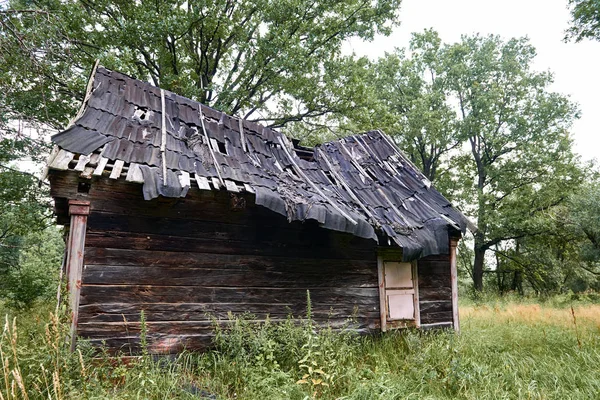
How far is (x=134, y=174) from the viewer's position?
452 cm

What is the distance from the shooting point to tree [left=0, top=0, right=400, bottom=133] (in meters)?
10.8

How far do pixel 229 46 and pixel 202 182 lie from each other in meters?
11.0

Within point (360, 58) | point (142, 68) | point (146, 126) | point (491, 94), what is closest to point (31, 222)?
point (142, 68)

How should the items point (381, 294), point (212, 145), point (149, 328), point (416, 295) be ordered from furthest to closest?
1. point (416, 295)
2. point (381, 294)
3. point (212, 145)
4. point (149, 328)

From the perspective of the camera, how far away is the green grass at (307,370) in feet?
12.2

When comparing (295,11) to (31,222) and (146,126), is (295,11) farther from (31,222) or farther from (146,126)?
(31,222)

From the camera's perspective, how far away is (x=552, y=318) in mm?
10422

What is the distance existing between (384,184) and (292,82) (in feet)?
22.3

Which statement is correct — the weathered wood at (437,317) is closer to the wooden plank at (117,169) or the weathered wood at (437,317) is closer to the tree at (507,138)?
the wooden plank at (117,169)

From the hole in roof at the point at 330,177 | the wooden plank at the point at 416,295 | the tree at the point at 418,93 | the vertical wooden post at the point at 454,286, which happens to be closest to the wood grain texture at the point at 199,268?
the wooden plank at the point at 416,295

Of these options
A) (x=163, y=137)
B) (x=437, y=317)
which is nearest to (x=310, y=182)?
(x=163, y=137)

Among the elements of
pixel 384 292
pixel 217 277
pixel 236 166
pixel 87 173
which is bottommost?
pixel 384 292

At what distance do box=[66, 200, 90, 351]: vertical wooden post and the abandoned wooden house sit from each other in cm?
1

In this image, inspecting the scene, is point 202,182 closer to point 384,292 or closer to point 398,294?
point 384,292
